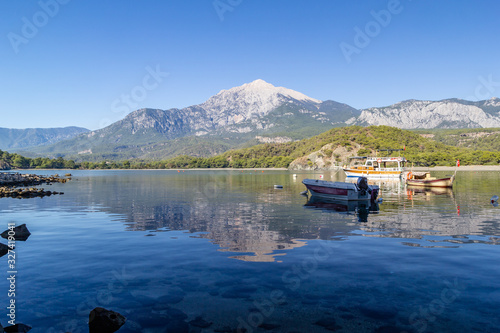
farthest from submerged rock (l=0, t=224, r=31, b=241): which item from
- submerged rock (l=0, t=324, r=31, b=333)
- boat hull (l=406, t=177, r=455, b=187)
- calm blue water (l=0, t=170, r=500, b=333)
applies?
boat hull (l=406, t=177, r=455, b=187)

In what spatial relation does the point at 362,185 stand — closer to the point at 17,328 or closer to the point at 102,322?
the point at 102,322

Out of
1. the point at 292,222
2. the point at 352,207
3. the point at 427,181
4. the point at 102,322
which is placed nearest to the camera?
the point at 102,322

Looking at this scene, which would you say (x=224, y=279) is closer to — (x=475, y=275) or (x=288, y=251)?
(x=288, y=251)

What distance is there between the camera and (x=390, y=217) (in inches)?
1346

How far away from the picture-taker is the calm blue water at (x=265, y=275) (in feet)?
36.4

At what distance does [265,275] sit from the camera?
50.6 feet

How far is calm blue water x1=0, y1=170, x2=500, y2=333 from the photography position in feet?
36.4

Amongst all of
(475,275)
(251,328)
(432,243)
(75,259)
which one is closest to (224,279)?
(251,328)

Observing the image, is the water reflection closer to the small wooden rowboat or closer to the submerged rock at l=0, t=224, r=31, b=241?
the submerged rock at l=0, t=224, r=31, b=241

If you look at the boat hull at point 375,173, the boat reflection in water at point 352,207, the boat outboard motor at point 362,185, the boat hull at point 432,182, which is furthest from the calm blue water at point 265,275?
the boat hull at point 375,173

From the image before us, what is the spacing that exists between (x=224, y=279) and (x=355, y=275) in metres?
6.26

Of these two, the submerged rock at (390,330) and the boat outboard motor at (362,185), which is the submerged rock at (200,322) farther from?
the boat outboard motor at (362,185)

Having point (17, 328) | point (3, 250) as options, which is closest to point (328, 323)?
point (17, 328)

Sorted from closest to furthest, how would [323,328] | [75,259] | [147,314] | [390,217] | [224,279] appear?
[323,328]
[147,314]
[224,279]
[75,259]
[390,217]
